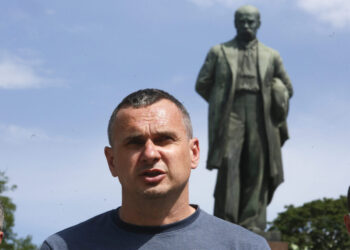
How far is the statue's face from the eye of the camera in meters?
12.4

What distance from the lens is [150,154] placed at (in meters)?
2.58

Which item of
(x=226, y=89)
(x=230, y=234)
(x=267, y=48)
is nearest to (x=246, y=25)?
(x=267, y=48)

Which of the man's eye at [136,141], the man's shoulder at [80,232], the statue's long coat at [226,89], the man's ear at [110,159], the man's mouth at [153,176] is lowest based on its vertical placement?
the man's shoulder at [80,232]

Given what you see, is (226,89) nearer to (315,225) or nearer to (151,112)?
(151,112)

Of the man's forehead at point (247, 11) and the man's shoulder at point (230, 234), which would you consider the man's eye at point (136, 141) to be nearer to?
the man's shoulder at point (230, 234)

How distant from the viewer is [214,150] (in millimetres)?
12414

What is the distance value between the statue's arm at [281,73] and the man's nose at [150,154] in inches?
394

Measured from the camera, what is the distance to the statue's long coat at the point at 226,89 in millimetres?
12281

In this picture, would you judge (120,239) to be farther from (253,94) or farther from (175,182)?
(253,94)

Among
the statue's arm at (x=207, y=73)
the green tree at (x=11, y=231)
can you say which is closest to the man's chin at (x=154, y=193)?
the statue's arm at (x=207, y=73)

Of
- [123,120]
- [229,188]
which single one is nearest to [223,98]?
[229,188]

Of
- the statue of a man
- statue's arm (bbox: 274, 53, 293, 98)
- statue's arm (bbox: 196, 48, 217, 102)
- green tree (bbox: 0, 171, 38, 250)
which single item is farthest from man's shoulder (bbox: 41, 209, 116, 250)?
green tree (bbox: 0, 171, 38, 250)

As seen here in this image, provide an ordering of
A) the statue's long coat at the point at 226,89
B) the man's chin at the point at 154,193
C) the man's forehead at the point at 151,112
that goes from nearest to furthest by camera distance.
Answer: the man's chin at the point at 154,193 → the man's forehead at the point at 151,112 → the statue's long coat at the point at 226,89

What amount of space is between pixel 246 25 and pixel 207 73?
92 cm
